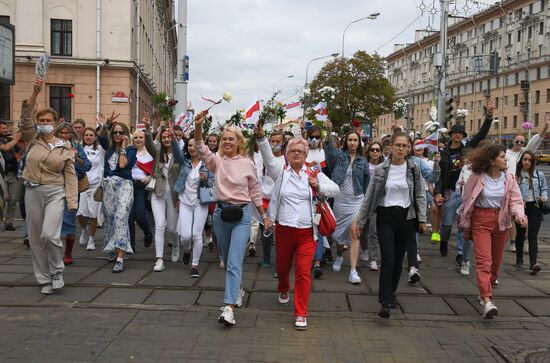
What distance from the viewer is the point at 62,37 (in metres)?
28.6

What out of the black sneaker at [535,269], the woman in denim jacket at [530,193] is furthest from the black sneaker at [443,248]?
the black sneaker at [535,269]

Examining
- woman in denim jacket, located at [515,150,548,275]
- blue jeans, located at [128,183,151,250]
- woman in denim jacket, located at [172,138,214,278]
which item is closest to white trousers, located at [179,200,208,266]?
woman in denim jacket, located at [172,138,214,278]

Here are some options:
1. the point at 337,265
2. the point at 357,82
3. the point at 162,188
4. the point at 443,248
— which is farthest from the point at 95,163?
the point at 357,82

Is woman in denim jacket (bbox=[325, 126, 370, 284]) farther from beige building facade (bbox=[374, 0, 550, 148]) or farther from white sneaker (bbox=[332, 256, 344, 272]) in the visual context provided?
beige building facade (bbox=[374, 0, 550, 148])

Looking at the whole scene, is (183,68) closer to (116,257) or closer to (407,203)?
(116,257)

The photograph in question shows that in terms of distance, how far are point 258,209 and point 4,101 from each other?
25654 millimetres

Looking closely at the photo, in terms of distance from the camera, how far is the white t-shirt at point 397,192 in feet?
20.3

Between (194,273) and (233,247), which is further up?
(233,247)

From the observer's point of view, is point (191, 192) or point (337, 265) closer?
point (191, 192)

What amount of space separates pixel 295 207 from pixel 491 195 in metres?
2.28

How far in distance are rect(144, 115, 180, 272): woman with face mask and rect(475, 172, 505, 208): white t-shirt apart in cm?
389

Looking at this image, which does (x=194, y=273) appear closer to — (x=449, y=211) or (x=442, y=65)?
(x=449, y=211)

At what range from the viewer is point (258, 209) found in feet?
19.7

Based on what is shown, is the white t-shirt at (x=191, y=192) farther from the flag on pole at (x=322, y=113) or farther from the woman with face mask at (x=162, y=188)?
the flag on pole at (x=322, y=113)
